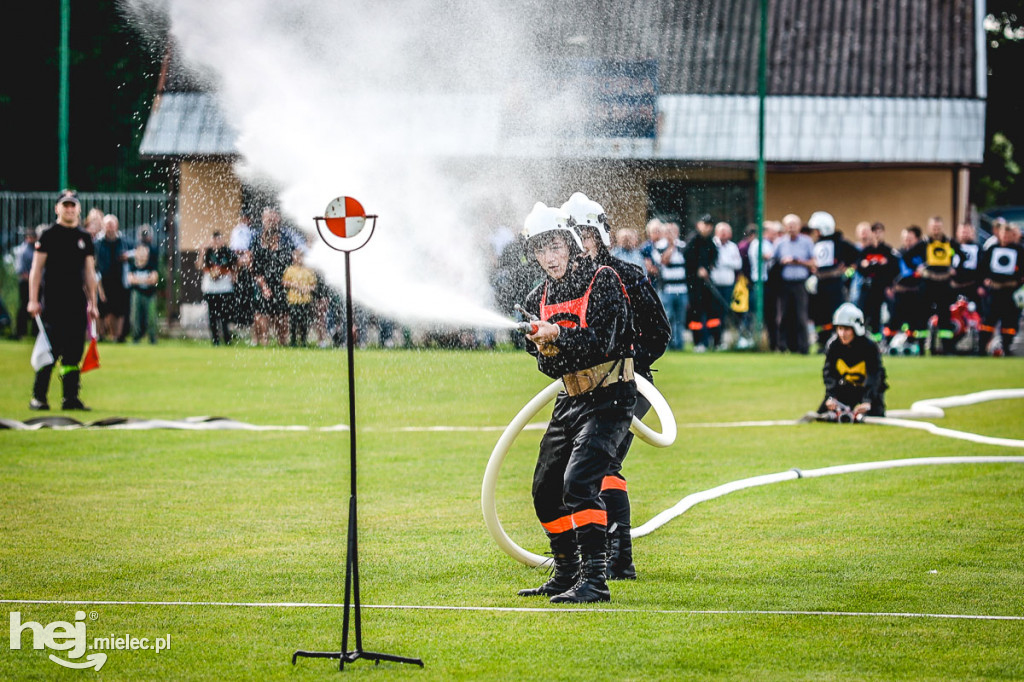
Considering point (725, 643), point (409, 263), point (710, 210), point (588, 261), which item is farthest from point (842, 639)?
point (710, 210)

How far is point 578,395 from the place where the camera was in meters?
7.38

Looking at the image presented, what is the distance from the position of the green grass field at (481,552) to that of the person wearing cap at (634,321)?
0.22 m

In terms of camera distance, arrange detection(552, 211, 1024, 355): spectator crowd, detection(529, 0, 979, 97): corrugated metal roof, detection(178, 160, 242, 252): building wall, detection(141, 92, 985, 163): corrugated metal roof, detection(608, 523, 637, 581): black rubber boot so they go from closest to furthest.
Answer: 1. detection(608, 523, 637, 581): black rubber boot
2. detection(178, 160, 242, 252): building wall
3. detection(552, 211, 1024, 355): spectator crowd
4. detection(141, 92, 985, 163): corrugated metal roof
5. detection(529, 0, 979, 97): corrugated metal roof

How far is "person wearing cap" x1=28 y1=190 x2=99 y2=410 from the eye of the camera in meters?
15.4

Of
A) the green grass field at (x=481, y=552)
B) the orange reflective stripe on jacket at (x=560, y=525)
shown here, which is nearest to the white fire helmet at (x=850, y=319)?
the green grass field at (x=481, y=552)

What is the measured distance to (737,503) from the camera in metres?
10.2

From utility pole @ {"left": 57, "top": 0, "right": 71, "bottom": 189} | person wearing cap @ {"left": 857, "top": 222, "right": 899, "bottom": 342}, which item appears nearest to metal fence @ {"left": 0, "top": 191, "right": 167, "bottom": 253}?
utility pole @ {"left": 57, "top": 0, "right": 71, "bottom": 189}

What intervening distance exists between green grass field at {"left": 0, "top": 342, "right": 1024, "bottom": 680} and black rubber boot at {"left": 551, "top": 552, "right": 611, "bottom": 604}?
9 centimetres

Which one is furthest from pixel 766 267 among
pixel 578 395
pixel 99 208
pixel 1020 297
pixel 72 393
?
pixel 578 395

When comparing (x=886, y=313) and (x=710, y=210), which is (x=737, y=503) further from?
(x=710, y=210)

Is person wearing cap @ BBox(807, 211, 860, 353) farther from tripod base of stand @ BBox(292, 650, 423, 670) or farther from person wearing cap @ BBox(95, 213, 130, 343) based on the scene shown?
tripod base of stand @ BBox(292, 650, 423, 670)

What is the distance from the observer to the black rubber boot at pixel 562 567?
733 cm

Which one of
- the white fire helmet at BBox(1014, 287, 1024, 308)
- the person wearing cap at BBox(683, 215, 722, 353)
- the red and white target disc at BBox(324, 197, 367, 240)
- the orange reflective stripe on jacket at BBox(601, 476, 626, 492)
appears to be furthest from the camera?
the white fire helmet at BBox(1014, 287, 1024, 308)

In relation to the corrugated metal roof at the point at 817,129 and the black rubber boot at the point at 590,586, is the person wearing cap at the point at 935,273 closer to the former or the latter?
the corrugated metal roof at the point at 817,129
